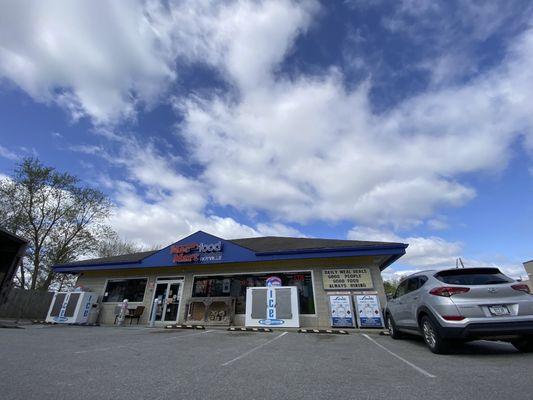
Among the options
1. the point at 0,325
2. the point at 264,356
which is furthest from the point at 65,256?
the point at 264,356

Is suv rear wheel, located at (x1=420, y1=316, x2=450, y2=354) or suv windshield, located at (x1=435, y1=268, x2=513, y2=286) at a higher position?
suv windshield, located at (x1=435, y1=268, x2=513, y2=286)

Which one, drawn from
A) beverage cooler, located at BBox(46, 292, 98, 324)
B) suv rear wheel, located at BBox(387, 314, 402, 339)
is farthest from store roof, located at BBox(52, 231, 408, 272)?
suv rear wheel, located at BBox(387, 314, 402, 339)

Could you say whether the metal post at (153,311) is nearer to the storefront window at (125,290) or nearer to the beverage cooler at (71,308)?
the storefront window at (125,290)

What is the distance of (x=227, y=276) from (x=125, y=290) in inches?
268

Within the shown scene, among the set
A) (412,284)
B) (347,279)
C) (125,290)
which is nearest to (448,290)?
(412,284)

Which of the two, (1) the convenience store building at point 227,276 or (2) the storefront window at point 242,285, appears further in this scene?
(2) the storefront window at point 242,285

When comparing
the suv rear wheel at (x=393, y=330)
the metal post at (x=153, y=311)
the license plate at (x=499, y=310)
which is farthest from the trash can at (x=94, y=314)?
the license plate at (x=499, y=310)

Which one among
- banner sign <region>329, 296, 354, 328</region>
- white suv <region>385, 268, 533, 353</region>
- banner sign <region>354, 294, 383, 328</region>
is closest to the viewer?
white suv <region>385, 268, 533, 353</region>

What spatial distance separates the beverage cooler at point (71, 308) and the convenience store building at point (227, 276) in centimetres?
134

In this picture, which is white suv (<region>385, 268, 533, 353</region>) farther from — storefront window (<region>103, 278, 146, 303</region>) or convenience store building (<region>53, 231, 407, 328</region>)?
storefront window (<region>103, 278, 146, 303</region>)

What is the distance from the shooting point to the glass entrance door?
1552 centimetres

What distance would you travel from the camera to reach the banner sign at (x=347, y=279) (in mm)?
13109

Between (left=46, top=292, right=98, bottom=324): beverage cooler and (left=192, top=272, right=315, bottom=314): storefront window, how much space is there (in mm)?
6156

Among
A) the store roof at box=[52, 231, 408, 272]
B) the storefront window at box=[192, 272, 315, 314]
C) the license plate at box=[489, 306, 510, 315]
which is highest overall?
the store roof at box=[52, 231, 408, 272]
